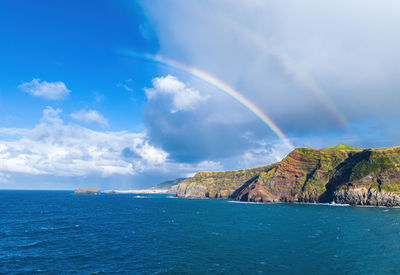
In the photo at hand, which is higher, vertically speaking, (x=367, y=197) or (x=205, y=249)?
(x=367, y=197)

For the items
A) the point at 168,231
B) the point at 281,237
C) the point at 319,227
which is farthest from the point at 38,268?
the point at 319,227

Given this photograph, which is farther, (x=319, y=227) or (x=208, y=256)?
(x=319, y=227)

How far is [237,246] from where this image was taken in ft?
Result: 221

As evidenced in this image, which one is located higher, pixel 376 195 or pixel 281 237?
pixel 376 195

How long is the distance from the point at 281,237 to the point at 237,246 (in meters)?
18.7

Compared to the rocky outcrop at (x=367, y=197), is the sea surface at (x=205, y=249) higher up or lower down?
lower down

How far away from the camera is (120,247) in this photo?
2682 inches

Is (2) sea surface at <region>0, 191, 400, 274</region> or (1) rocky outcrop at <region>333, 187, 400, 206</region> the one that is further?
(1) rocky outcrop at <region>333, 187, 400, 206</region>

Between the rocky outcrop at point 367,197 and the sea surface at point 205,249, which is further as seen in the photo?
the rocky outcrop at point 367,197

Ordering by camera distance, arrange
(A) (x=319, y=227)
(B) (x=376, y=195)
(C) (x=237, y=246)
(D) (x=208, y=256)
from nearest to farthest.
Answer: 1. (D) (x=208, y=256)
2. (C) (x=237, y=246)
3. (A) (x=319, y=227)
4. (B) (x=376, y=195)

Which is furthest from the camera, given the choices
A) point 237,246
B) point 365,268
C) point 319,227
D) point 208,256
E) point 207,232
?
point 319,227

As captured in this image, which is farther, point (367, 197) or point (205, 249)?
point (367, 197)

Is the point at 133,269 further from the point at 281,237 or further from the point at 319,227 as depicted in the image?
the point at 319,227

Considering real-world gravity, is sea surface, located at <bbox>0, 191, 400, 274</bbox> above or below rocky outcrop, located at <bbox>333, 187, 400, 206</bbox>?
below
